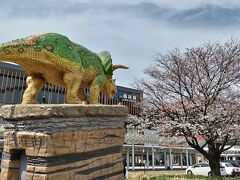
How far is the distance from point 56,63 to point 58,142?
2.15 m

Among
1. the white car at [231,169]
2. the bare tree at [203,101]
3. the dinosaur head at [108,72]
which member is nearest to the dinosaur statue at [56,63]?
the dinosaur head at [108,72]

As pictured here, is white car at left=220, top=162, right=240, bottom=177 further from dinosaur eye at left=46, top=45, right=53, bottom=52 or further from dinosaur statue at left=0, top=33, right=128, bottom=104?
dinosaur eye at left=46, top=45, right=53, bottom=52

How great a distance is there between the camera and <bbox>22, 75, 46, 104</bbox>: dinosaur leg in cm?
704

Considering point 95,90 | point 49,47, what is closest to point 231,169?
point 95,90

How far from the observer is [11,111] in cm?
577

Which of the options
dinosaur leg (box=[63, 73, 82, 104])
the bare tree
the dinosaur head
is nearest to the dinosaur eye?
dinosaur leg (box=[63, 73, 82, 104])

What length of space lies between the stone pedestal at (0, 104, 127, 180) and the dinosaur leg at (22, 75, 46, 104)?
107cm

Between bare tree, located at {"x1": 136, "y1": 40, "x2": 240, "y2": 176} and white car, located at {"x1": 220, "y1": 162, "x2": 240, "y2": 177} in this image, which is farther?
white car, located at {"x1": 220, "y1": 162, "x2": 240, "y2": 177}

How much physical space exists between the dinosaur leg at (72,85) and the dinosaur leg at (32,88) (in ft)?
2.65

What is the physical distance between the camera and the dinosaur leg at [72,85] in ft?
22.5

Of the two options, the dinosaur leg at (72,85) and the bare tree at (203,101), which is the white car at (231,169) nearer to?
the bare tree at (203,101)

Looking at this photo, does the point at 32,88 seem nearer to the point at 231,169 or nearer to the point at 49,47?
the point at 49,47

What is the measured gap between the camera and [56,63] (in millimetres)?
6766

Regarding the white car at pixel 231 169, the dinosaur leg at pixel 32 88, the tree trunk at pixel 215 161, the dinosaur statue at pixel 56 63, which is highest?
the dinosaur statue at pixel 56 63
